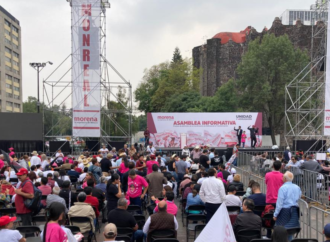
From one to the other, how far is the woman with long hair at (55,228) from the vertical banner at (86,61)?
19.0 metres

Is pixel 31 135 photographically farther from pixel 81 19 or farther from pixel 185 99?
pixel 185 99

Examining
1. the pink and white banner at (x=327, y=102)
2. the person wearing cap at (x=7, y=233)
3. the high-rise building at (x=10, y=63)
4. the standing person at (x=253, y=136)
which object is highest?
the high-rise building at (x=10, y=63)

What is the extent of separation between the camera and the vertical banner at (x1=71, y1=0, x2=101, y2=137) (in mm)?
23875

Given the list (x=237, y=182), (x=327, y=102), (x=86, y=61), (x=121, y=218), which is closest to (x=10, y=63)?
(x=86, y=61)

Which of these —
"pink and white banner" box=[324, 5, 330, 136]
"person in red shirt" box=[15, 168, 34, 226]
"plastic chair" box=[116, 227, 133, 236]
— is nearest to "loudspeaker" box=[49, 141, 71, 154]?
"pink and white banner" box=[324, 5, 330, 136]

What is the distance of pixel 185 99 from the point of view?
5253 centimetres

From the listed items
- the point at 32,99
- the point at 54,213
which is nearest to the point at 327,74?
the point at 54,213

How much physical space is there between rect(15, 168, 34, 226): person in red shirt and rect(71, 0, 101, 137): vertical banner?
52.3ft

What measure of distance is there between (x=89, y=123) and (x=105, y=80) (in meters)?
3.07

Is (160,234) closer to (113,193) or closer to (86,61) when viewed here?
(113,193)

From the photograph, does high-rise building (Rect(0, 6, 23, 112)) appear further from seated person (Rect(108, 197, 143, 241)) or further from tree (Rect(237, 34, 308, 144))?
seated person (Rect(108, 197, 143, 241))

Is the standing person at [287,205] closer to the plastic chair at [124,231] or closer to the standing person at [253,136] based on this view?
the plastic chair at [124,231]

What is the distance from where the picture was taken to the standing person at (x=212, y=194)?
27.0 ft

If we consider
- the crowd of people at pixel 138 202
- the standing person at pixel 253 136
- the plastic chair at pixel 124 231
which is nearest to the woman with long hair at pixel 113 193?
the crowd of people at pixel 138 202
